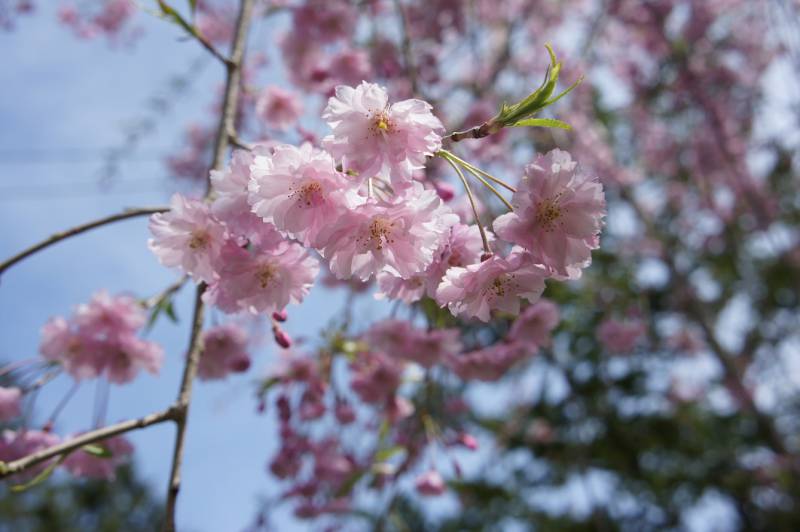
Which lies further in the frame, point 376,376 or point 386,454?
point 386,454

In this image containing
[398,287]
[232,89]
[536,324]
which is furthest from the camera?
[536,324]

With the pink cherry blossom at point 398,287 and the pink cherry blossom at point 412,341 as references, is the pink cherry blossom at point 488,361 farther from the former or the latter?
the pink cherry blossom at point 398,287

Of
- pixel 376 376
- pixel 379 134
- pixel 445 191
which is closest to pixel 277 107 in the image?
pixel 376 376

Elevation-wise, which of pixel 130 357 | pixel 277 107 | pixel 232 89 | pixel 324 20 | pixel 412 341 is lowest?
pixel 130 357

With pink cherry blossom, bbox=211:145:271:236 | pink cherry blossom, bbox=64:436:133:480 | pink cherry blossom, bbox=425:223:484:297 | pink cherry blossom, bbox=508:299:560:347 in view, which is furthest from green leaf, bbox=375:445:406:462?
pink cherry blossom, bbox=211:145:271:236

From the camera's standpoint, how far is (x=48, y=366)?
1.81 meters

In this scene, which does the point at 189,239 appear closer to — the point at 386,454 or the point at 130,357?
the point at 130,357

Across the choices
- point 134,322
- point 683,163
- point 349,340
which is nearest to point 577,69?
point 683,163

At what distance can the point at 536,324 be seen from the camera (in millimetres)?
1949

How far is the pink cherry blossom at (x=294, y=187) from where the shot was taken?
1.03 m

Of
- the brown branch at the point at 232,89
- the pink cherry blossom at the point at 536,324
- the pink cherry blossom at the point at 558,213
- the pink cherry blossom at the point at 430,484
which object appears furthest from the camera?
the pink cherry blossom at the point at 430,484

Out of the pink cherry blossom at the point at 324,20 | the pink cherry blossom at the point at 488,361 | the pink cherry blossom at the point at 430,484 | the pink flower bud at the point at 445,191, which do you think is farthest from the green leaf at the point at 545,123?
the pink cherry blossom at the point at 324,20

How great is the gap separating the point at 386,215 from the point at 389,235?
4cm

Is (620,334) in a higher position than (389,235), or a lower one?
higher
